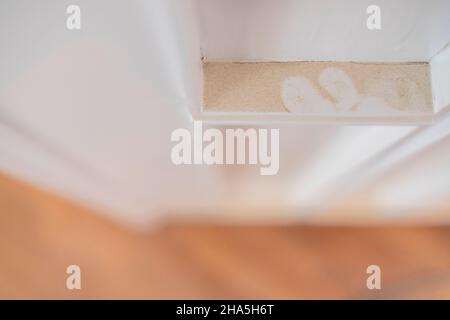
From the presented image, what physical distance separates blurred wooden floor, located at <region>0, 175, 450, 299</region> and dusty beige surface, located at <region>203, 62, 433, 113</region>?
230cm

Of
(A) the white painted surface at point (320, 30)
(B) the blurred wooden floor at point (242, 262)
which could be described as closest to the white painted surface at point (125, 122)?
(A) the white painted surface at point (320, 30)

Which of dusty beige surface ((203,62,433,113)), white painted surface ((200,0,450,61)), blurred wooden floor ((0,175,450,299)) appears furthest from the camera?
blurred wooden floor ((0,175,450,299))

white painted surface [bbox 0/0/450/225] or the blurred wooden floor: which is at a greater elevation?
white painted surface [bbox 0/0/450/225]

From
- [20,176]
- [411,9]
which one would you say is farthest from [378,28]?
[20,176]

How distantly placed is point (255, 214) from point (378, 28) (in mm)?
2248

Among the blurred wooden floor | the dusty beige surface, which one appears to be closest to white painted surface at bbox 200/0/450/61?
the dusty beige surface

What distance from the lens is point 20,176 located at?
2523 millimetres

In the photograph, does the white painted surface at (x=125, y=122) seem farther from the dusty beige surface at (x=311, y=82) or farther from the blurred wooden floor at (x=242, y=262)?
the blurred wooden floor at (x=242, y=262)

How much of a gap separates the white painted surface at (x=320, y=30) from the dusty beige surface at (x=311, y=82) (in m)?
0.02

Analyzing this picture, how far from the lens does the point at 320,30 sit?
0.98m

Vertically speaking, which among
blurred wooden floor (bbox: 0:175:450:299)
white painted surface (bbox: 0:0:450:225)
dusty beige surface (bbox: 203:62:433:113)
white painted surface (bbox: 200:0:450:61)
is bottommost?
blurred wooden floor (bbox: 0:175:450:299)

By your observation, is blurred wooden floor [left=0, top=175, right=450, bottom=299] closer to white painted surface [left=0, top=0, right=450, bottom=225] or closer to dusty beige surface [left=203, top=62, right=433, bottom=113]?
white painted surface [left=0, top=0, right=450, bottom=225]

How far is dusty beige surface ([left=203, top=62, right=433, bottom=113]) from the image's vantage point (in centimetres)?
A: 110
